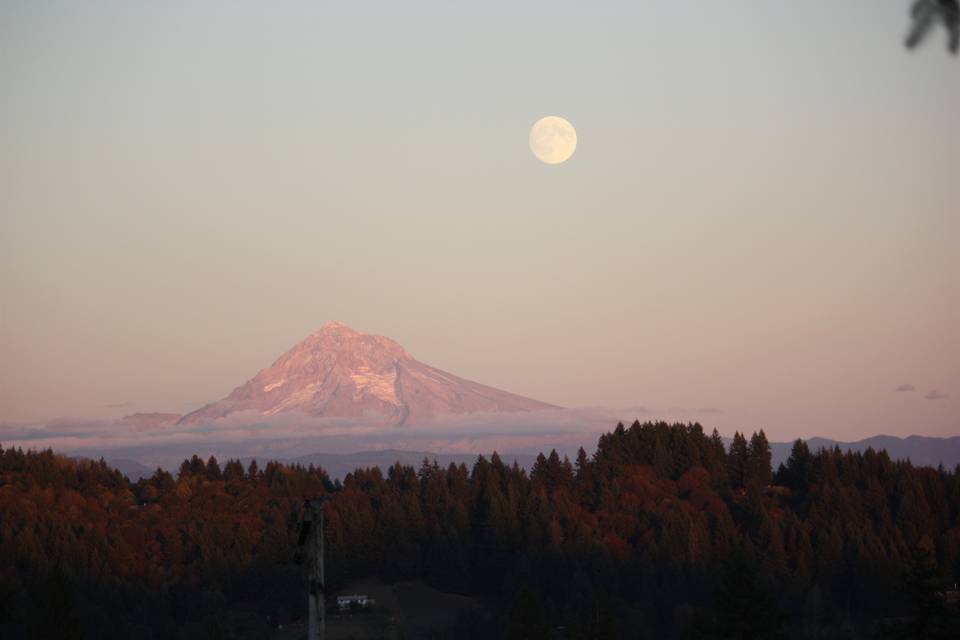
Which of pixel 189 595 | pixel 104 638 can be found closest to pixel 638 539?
pixel 189 595

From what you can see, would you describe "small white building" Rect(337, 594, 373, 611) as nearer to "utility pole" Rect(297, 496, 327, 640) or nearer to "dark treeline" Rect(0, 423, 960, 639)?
"dark treeline" Rect(0, 423, 960, 639)

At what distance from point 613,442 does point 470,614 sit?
55289 millimetres

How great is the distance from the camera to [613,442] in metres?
195

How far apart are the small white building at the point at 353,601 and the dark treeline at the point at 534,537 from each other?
445 centimetres

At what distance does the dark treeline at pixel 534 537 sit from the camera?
144750 millimetres

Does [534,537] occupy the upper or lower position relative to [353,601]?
upper

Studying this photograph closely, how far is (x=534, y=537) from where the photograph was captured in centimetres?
16750

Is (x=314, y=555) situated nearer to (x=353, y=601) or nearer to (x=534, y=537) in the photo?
(x=353, y=601)

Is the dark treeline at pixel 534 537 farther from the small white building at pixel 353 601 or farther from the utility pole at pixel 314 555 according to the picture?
the utility pole at pixel 314 555

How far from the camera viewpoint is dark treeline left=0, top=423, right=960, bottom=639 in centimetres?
14475

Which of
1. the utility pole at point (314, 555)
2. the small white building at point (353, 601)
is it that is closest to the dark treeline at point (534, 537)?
the small white building at point (353, 601)

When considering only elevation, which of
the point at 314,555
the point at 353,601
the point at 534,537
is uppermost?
the point at 314,555

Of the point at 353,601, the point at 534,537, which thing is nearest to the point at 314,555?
the point at 353,601

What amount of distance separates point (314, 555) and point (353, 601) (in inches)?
5410
